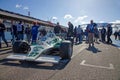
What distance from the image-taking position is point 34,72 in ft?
17.1

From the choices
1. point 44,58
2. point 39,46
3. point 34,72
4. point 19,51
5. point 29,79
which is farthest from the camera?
point 19,51

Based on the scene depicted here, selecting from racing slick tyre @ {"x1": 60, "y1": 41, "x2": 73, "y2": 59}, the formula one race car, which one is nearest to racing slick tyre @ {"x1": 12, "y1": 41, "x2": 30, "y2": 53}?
the formula one race car

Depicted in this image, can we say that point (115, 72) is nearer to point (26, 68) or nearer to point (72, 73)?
point (72, 73)

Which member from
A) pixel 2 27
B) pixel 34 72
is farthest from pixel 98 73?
pixel 2 27

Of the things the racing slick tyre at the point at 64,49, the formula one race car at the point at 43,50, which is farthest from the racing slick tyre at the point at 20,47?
the racing slick tyre at the point at 64,49

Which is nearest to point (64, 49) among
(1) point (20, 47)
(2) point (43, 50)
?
(2) point (43, 50)

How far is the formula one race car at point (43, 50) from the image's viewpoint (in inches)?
242

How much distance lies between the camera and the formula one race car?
6147 millimetres

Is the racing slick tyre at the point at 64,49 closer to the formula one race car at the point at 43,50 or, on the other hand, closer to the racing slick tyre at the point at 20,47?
the formula one race car at the point at 43,50

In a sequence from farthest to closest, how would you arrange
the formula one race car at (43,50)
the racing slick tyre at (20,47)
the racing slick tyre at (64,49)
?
the racing slick tyre at (20,47), the racing slick tyre at (64,49), the formula one race car at (43,50)

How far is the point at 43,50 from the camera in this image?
6652 mm

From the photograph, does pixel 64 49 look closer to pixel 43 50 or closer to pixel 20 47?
pixel 43 50

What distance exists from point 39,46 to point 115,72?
2.74 metres

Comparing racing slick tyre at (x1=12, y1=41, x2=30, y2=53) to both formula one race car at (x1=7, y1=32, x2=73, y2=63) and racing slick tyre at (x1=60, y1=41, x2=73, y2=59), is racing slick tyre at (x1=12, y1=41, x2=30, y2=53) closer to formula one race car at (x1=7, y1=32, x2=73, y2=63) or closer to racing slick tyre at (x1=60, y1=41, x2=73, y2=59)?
formula one race car at (x1=7, y1=32, x2=73, y2=63)
